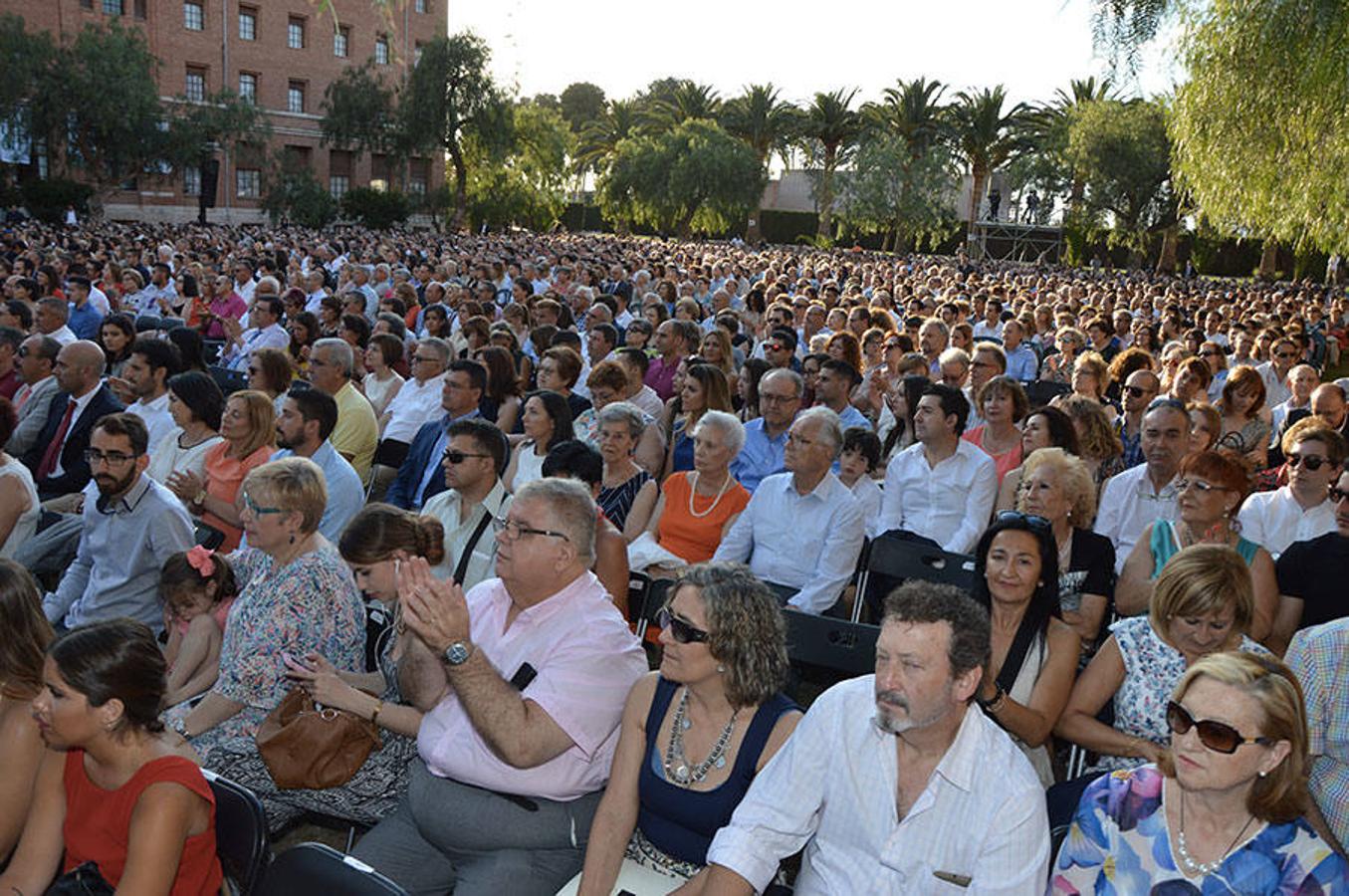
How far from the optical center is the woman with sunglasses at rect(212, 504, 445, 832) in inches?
139

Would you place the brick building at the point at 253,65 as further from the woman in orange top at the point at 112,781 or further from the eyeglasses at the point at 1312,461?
the woman in orange top at the point at 112,781

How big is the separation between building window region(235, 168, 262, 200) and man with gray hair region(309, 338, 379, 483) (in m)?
45.4

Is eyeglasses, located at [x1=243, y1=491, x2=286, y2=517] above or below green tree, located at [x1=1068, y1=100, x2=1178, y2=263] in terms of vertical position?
below

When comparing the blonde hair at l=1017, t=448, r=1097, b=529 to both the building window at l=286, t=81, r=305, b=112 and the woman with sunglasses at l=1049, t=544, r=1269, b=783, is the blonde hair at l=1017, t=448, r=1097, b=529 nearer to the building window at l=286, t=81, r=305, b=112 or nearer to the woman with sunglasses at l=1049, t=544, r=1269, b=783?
the woman with sunglasses at l=1049, t=544, r=1269, b=783

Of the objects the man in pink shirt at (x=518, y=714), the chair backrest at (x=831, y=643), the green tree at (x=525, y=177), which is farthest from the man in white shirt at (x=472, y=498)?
the green tree at (x=525, y=177)

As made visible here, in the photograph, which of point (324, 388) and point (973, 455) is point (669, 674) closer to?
point (973, 455)

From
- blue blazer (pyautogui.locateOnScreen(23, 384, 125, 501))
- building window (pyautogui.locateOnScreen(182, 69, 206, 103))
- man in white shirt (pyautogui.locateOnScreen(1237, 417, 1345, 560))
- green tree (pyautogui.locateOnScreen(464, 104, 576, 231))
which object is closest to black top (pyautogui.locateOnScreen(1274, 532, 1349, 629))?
man in white shirt (pyautogui.locateOnScreen(1237, 417, 1345, 560))

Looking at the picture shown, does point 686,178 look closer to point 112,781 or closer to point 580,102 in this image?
point 112,781

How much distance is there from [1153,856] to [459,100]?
4917 cm

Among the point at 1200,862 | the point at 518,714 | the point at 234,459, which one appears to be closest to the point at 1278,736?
the point at 1200,862

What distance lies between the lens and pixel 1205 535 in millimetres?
4578

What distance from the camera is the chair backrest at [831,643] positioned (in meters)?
3.88

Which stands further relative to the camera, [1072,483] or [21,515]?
[21,515]

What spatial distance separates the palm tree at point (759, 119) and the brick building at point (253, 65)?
1664cm
